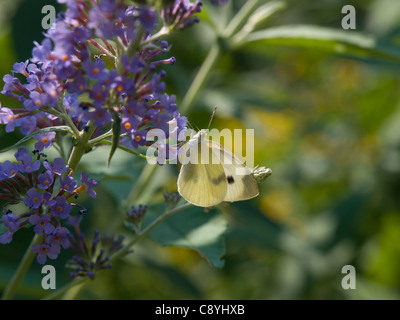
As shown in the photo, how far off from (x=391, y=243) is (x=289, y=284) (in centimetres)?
101

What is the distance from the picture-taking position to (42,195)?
1591mm

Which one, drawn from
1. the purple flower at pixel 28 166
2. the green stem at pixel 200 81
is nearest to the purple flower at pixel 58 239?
the purple flower at pixel 28 166

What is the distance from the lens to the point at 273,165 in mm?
4688

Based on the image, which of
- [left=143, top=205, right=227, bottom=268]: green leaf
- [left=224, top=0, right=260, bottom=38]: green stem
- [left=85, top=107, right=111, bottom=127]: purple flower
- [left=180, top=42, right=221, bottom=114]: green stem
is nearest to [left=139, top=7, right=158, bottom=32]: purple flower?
[left=85, top=107, right=111, bottom=127]: purple flower

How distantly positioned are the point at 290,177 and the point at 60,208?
3.29 meters

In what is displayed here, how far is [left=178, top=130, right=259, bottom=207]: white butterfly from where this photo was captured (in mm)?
1935

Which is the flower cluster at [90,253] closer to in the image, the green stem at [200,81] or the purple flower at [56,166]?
the purple flower at [56,166]

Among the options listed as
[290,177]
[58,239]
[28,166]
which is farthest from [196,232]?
[290,177]

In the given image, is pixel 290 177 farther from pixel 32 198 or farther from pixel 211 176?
pixel 32 198

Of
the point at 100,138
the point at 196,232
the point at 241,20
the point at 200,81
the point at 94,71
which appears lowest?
the point at 196,232

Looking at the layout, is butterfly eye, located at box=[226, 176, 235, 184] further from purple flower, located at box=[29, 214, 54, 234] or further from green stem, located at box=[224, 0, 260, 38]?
green stem, located at box=[224, 0, 260, 38]

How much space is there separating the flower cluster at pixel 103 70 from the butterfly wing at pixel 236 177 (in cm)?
46

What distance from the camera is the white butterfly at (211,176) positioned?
6.35 ft

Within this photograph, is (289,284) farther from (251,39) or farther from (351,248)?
(251,39)
